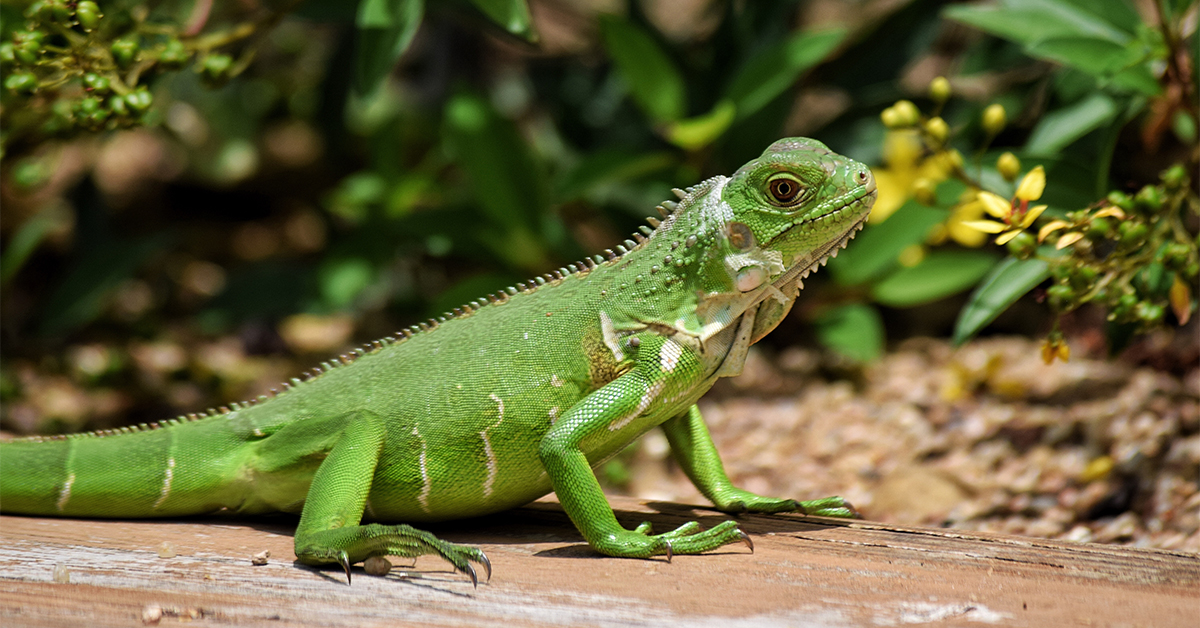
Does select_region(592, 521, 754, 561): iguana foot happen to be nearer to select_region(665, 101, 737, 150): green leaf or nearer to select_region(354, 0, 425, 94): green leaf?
select_region(354, 0, 425, 94): green leaf

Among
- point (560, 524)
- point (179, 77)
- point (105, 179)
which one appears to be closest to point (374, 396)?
point (560, 524)

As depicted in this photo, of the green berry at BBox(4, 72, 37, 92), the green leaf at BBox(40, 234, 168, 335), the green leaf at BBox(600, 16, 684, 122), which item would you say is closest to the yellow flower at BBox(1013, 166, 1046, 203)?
the green leaf at BBox(600, 16, 684, 122)

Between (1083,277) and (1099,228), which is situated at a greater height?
(1099,228)

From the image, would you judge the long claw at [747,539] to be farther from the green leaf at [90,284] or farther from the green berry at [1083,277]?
Answer: the green leaf at [90,284]

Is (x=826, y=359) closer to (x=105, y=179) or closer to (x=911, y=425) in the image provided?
(x=911, y=425)

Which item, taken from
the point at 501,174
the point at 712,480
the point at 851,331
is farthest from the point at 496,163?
the point at 712,480

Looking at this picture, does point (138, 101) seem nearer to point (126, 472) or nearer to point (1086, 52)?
point (126, 472)
